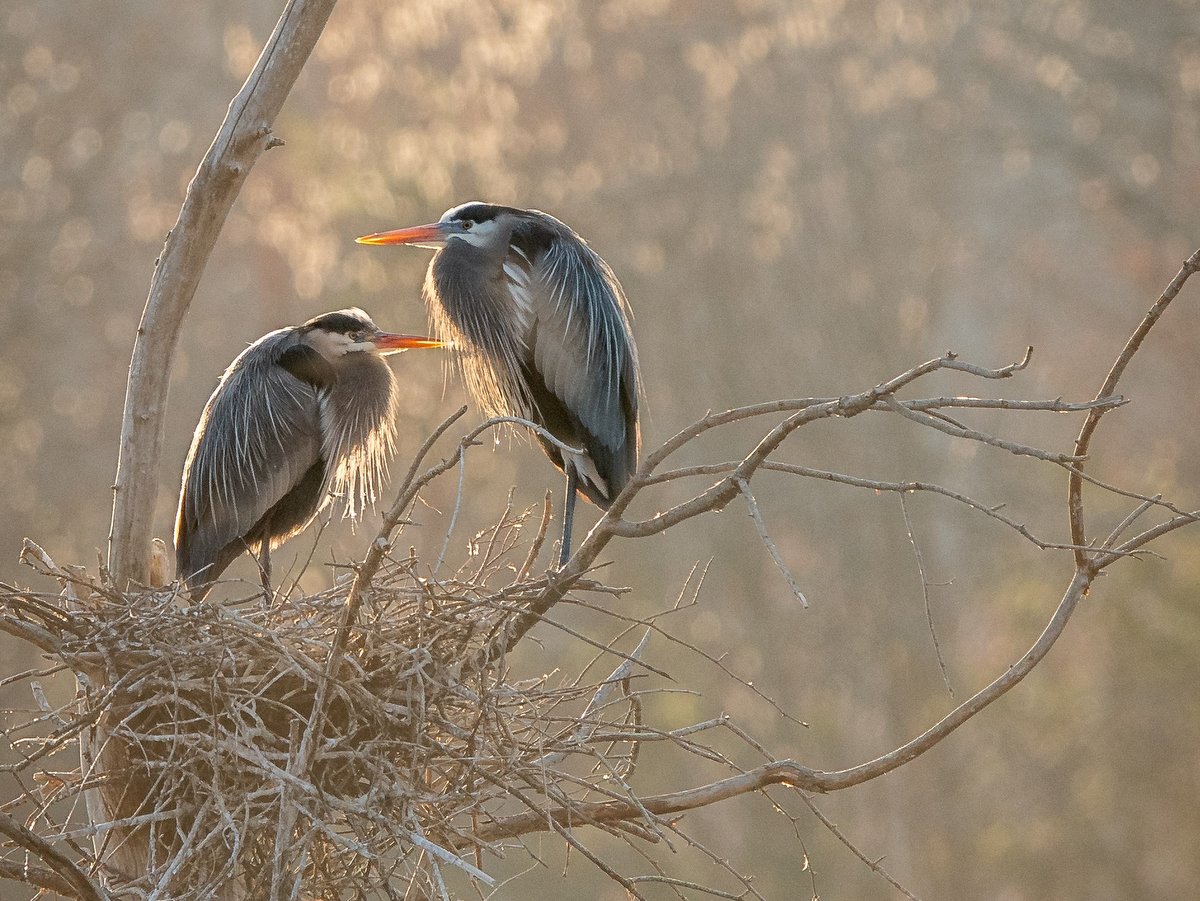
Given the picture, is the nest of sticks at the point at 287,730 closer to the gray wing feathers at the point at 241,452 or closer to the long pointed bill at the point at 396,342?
the gray wing feathers at the point at 241,452

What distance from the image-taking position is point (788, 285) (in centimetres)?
1152


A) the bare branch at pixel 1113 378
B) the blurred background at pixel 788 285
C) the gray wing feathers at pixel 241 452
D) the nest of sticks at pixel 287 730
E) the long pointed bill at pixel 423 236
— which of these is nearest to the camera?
the bare branch at pixel 1113 378

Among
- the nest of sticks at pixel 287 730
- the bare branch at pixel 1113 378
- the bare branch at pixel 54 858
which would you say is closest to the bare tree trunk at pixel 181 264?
the nest of sticks at pixel 287 730

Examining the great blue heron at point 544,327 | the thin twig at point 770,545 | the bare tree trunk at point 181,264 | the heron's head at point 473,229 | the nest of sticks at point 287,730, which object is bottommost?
the nest of sticks at point 287,730

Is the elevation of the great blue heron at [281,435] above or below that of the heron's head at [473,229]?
below

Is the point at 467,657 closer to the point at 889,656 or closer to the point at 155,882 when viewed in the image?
the point at 155,882

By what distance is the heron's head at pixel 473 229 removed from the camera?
423cm

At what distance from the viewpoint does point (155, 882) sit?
2.77 metres

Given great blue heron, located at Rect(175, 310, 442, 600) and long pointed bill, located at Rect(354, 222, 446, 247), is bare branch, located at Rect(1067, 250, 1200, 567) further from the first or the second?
long pointed bill, located at Rect(354, 222, 446, 247)

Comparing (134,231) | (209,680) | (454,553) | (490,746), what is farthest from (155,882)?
(134,231)

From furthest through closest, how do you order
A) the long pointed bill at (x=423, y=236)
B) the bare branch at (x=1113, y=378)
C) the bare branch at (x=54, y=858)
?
1. the long pointed bill at (x=423, y=236)
2. the bare branch at (x=54, y=858)
3. the bare branch at (x=1113, y=378)

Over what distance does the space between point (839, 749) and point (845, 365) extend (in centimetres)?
276

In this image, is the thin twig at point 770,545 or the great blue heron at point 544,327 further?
the great blue heron at point 544,327

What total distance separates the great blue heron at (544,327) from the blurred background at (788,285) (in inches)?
231
